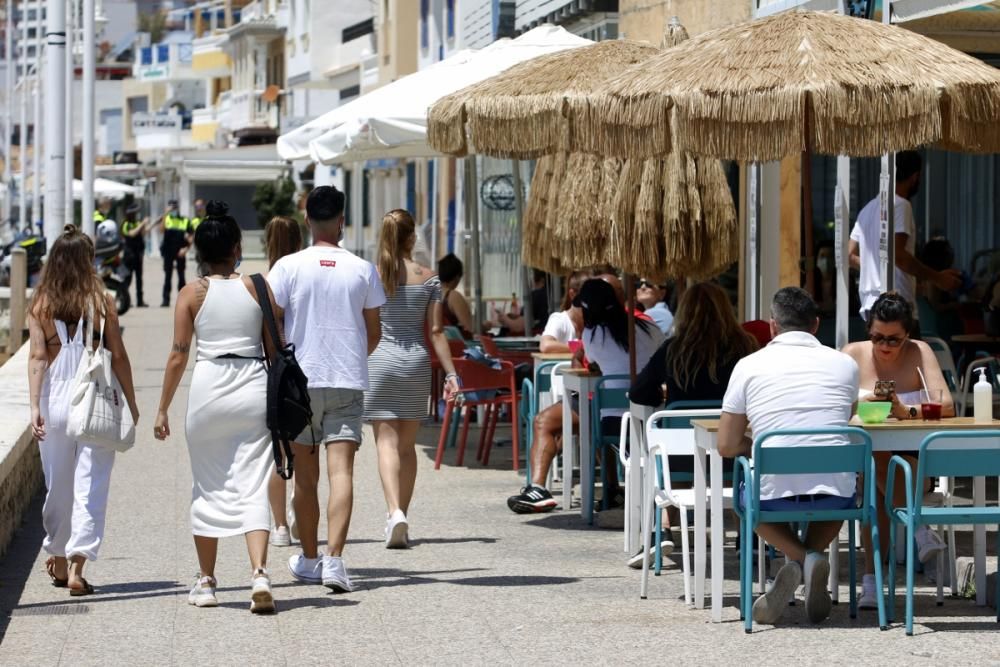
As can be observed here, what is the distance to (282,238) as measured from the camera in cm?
941

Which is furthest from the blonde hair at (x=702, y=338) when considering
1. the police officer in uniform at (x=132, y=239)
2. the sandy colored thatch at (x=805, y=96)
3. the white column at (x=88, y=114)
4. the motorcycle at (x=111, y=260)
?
the police officer in uniform at (x=132, y=239)

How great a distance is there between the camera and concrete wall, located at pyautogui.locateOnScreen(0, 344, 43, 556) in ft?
29.8

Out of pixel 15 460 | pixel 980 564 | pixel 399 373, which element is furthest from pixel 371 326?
pixel 980 564

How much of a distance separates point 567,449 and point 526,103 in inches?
77.0

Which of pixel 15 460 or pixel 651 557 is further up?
pixel 15 460

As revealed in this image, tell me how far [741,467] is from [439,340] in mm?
2781

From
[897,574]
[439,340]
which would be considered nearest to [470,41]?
[439,340]

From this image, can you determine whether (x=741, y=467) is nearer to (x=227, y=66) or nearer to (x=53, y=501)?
(x=53, y=501)

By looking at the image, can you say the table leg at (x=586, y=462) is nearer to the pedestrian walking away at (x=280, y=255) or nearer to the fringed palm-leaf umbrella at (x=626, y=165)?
the fringed palm-leaf umbrella at (x=626, y=165)

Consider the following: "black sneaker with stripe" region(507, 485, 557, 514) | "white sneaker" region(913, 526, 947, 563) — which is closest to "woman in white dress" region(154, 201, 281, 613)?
"white sneaker" region(913, 526, 947, 563)

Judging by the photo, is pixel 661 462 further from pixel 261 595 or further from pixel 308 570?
pixel 261 595

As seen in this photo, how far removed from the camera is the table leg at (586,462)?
397 inches

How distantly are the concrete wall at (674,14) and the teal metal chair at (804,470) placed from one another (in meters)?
8.43

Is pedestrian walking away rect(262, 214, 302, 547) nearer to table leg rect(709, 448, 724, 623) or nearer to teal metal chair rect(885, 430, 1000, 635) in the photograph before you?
table leg rect(709, 448, 724, 623)
